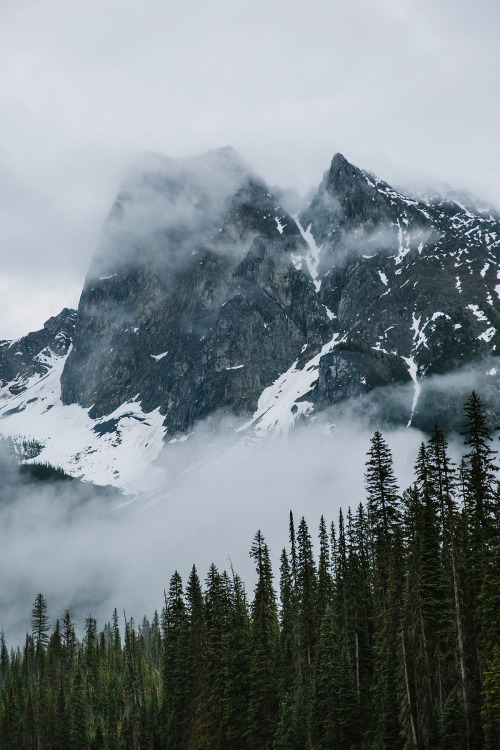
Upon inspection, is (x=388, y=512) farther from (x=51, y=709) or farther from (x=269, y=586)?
(x=51, y=709)

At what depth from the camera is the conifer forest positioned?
147 ft

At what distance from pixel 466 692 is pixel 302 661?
Result: 25.8m

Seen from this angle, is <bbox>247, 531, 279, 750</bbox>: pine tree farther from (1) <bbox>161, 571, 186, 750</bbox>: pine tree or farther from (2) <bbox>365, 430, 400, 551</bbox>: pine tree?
(2) <bbox>365, 430, 400, 551</bbox>: pine tree

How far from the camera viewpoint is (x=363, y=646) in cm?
6500

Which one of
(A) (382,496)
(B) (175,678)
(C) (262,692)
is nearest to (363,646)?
(C) (262,692)

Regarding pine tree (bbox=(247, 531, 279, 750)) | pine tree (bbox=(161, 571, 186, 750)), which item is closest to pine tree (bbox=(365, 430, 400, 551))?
pine tree (bbox=(247, 531, 279, 750))

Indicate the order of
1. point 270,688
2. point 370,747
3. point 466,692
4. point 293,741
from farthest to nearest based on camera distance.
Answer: point 270,688, point 293,741, point 370,747, point 466,692

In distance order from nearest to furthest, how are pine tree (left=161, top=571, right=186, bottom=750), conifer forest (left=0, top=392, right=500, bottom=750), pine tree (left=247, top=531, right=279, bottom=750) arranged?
1. conifer forest (left=0, top=392, right=500, bottom=750)
2. pine tree (left=247, top=531, right=279, bottom=750)
3. pine tree (left=161, top=571, right=186, bottom=750)

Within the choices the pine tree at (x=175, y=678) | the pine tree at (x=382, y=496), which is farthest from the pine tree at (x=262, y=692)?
the pine tree at (x=382, y=496)

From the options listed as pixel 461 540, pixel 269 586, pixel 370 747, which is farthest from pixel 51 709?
pixel 461 540

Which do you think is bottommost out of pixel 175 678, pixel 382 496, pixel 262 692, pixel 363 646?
pixel 262 692

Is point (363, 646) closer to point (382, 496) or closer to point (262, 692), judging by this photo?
point (262, 692)

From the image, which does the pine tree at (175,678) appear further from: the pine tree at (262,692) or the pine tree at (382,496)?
the pine tree at (382,496)

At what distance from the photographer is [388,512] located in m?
63.0
